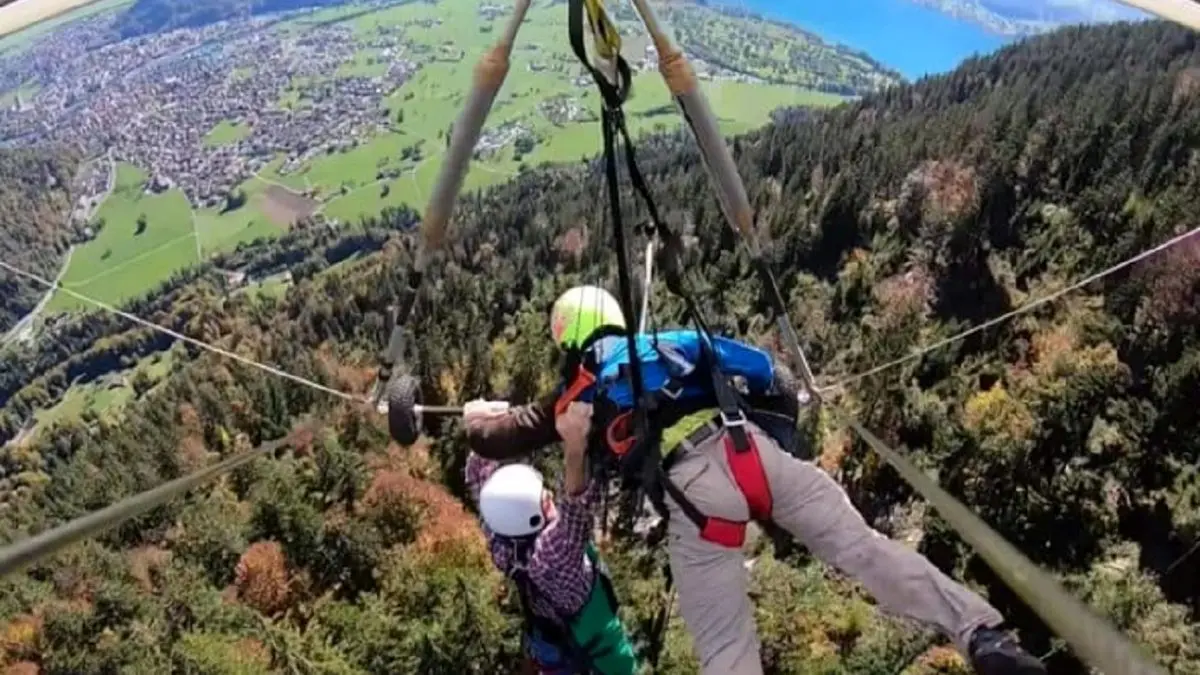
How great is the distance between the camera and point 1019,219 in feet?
88.3

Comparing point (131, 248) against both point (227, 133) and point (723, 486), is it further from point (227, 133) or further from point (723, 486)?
point (723, 486)

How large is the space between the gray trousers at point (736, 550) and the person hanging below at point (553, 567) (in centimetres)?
80

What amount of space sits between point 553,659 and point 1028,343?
1694 centimetres

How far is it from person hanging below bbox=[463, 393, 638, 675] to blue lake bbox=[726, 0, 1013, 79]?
60098 mm

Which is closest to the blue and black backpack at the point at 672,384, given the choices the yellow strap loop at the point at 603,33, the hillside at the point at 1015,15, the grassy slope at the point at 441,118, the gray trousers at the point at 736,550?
the gray trousers at the point at 736,550

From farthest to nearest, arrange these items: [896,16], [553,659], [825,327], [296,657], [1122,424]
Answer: [896,16] → [825,327] → [1122,424] → [296,657] → [553,659]

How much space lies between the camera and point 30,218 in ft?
270

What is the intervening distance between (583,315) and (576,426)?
455 millimetres

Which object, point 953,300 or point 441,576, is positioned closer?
point 441,576

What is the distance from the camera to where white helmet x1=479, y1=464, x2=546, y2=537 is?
4078mm

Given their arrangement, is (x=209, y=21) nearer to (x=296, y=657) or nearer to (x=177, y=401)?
(x=177, y=401)

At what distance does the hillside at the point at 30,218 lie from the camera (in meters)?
75.9

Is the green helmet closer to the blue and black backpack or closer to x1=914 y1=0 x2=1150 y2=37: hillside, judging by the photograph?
the blue and black backpack

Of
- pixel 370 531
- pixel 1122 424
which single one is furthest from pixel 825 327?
pixel 370 531
